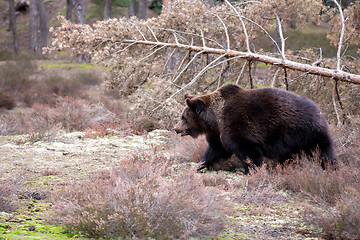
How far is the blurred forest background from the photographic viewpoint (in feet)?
12.6

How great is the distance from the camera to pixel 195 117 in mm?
7500

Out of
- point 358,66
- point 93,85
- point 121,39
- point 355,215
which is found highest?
point 121,39

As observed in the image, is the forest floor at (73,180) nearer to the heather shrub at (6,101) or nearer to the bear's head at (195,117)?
the bear's head at (195,117)

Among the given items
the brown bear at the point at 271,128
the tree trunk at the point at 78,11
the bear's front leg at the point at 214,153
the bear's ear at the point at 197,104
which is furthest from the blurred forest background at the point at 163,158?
the tree trunk at the point at 78,11

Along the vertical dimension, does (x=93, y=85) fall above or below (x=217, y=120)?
below

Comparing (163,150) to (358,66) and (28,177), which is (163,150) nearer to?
(28,177)

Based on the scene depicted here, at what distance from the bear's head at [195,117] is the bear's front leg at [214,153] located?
10.1 inches

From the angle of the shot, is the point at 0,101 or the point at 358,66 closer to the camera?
the point at 358,66

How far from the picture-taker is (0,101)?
54.4 ft

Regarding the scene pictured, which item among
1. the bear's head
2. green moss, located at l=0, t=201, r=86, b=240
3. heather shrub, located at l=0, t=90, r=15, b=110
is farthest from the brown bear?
heather shrub, located at l=0, t=90, r=15, b=110

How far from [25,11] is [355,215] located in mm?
62047

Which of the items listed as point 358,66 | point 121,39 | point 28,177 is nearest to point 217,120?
point 28,177

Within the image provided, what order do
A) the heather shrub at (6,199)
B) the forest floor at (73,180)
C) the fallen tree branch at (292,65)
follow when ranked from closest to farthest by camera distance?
the forest floor at (73,180), the heather shrub at (6,199), the fallen tree branch at (292,65)

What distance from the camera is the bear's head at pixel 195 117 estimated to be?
24.0 feet
